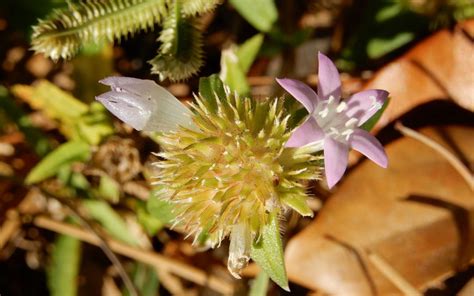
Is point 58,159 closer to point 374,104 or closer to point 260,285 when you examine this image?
point 260,285

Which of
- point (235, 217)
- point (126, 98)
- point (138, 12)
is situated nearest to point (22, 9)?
point (138, 12)

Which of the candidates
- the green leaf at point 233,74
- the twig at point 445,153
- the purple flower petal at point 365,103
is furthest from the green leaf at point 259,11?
the purple flower petal at point 365,103

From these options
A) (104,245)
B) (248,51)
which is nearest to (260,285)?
(104,245)

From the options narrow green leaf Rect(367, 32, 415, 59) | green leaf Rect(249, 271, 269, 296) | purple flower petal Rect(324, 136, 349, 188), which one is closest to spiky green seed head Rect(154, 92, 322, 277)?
purple flower petal Rect(324, 136, 349, 188)

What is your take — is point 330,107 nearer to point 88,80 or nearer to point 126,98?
point 126,98

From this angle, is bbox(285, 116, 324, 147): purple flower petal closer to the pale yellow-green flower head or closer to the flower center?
the flower center
